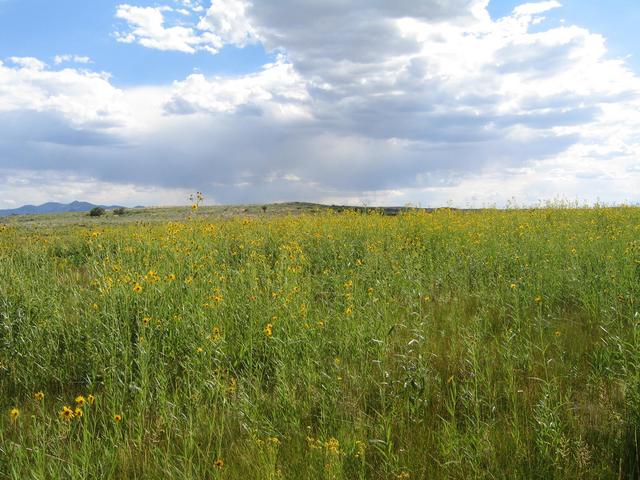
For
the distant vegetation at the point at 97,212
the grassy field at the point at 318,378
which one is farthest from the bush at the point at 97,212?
the grassy field at the point at 318,378

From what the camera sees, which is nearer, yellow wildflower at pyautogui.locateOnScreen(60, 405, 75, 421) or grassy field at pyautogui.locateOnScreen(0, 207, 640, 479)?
yellow wildflower at pyautogui.locateOnScreen(60, 405, 75, 421)

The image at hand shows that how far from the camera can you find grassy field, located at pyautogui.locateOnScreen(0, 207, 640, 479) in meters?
2.66

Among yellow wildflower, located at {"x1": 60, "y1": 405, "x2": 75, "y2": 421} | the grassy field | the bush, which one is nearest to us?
yellow wildflower, located at {"x1": 60, "y1": 405, "x2": 75, "y2": 421}

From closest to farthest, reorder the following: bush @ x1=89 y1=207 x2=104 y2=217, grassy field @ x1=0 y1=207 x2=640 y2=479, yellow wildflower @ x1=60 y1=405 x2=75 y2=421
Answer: yellow wildflower @ x1=60 y1=405 x2=75 y2=421 < grassy field @ x1=0 y1=207 x2=640 y2=479 < bush @ x1=89 y1=207 x2=104 y2=217

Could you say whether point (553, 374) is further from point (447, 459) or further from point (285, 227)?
point (285, 227)

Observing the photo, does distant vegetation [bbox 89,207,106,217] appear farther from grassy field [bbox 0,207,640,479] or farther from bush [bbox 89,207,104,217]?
grassy field [bbox 0,207,640,479]

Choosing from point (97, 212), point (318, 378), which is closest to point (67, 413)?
point (318, 378)

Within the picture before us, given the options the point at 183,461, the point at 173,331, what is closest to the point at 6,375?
the point at 173,331

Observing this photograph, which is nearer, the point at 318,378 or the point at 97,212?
the point at 318,378

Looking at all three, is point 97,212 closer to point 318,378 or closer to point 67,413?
point 318,378

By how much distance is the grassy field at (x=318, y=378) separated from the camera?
266 centimetres

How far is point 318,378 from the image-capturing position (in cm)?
353

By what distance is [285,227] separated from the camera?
10898mm

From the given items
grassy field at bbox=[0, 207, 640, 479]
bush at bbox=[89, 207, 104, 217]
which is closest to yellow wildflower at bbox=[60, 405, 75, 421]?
grassy field at bbox=[0, 207, 640, 479]
